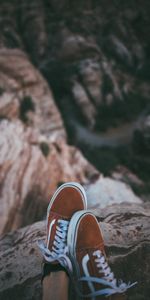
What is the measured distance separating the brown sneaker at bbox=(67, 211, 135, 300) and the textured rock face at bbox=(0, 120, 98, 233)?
119 inches

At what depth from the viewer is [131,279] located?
2.11m

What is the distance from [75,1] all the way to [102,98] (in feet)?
24.6

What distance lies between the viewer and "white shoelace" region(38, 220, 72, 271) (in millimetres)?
1920

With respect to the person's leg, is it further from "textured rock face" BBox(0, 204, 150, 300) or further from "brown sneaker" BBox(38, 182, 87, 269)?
"textured rock face" BBox(0, 204, 150, 300)

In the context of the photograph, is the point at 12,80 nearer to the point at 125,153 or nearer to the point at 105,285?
the point at 125,153

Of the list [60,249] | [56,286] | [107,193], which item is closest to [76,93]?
[107,193]

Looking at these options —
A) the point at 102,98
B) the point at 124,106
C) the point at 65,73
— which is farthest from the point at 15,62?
the point at 124,106

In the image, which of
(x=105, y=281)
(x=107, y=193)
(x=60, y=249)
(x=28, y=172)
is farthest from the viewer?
(x=28, y=172)

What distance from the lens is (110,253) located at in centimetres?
234

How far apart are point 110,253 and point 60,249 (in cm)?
44

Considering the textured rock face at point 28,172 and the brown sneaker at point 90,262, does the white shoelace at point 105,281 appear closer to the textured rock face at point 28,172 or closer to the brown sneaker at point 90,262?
the brown sneaker at point 90,262

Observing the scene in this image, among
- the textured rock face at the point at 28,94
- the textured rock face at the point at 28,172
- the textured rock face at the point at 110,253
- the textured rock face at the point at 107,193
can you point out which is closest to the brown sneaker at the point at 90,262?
the textured rock face at the point at 110,253

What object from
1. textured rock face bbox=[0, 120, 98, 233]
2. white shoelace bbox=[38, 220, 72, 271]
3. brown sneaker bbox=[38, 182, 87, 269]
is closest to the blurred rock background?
textured rock face bbox=[0, 120, 98, 233]

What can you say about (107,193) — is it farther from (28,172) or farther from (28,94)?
(28,94)
